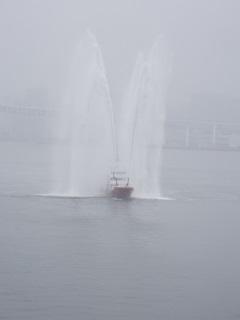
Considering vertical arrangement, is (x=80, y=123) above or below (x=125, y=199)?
above

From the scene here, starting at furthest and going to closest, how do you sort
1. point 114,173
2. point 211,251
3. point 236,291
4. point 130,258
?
point 114,173 < point 211,251 < point 130,258 < point 236,291

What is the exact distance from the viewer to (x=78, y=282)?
65.7ft

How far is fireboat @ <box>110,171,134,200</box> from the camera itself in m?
35.5

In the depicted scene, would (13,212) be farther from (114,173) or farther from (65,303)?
Result: (65,303)

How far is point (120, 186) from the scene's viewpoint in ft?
117

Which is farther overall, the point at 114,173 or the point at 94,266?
the point at 114,173

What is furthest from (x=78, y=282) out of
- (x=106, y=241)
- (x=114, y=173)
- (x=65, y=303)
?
(x=114, y=173)

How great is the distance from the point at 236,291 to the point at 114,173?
632 inches

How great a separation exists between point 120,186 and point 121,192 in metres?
0.27

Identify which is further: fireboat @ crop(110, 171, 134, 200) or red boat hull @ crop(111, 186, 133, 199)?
red boat hull @ crop(111, 186, 133, 199)

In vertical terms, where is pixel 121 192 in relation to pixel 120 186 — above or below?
below

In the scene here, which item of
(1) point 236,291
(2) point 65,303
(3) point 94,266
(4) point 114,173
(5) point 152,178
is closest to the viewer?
(2) point 65,303

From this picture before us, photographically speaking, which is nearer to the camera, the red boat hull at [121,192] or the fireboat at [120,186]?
the fireboat at [120,186]

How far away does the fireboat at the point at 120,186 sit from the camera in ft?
117
